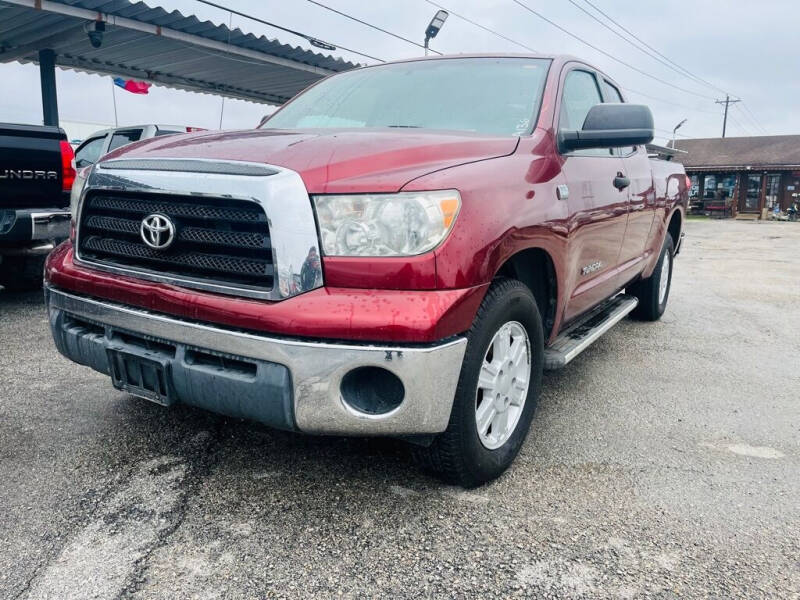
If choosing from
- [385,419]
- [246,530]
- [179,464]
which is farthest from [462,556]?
[179,464]

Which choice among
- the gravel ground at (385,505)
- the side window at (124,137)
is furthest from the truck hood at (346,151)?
the side window at (124,137)

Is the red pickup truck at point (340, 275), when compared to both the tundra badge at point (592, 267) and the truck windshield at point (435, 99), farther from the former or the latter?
the tundra badge at point (592, 267)

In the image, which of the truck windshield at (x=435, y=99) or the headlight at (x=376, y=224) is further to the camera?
the truck windshield at (x=435, y=99)

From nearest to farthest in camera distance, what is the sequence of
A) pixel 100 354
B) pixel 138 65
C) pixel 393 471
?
1. pixel 100 354
2. pixel 393 471
3. pixel 138 65

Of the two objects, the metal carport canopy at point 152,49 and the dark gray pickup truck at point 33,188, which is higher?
the metal carport canopy at point 152,49

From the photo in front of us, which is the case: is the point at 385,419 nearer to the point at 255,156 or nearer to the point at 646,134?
the point at 255,156

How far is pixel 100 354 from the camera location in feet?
7.57

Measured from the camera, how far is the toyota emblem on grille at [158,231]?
2135 millimetres

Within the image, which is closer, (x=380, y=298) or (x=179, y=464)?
(x=380, y=298)

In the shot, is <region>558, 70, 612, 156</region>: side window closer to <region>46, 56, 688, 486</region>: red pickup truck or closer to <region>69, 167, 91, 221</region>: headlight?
<region>46, 56, 688, 486</region>: red pickup truck

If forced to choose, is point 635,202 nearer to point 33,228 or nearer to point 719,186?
point 33,228

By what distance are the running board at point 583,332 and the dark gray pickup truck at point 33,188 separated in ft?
11.8

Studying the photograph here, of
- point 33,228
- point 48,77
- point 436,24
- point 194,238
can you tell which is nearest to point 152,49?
point 48,77

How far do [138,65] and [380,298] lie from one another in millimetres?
11380
